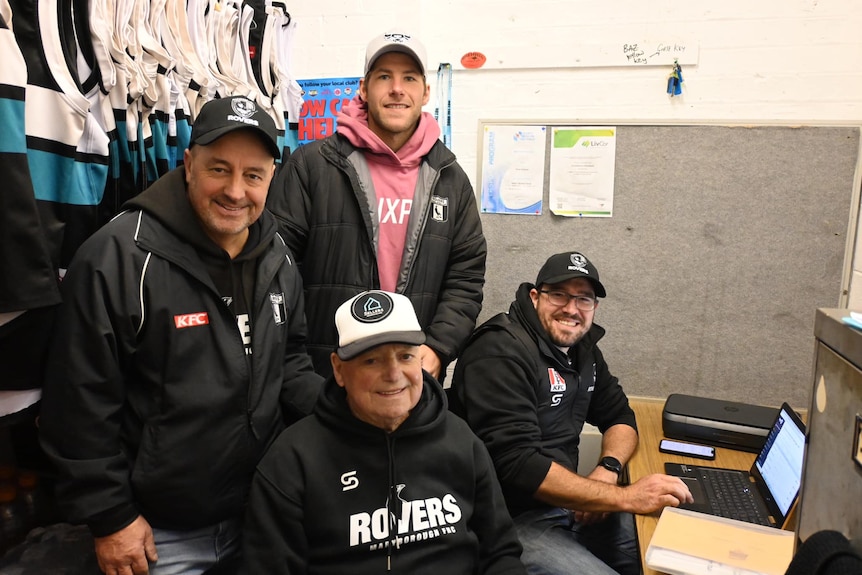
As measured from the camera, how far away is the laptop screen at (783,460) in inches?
57.1

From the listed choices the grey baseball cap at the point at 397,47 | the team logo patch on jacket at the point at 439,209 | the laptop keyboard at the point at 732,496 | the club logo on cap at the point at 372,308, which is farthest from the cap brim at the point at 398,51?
the laptop keyboard at the point at 732,496

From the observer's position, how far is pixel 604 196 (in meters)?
2.37

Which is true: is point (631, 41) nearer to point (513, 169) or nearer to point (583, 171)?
point (583, 171)

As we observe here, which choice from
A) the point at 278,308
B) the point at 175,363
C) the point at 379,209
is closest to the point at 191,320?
the point at 175,363

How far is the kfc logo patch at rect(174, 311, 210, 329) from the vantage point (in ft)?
4.27

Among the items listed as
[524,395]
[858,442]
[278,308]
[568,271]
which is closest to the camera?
[858,442]

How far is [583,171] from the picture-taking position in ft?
7.79

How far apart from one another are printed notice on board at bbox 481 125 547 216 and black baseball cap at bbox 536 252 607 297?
0.55 m

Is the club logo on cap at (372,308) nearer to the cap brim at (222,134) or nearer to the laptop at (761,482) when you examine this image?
the cap brim at (222,134)

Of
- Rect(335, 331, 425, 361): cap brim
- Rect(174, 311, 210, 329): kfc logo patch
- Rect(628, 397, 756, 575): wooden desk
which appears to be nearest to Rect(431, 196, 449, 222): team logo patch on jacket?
Rect(335, 331, 425, 361): cap brim

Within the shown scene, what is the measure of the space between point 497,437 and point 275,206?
0.95m

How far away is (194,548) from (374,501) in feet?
1.37

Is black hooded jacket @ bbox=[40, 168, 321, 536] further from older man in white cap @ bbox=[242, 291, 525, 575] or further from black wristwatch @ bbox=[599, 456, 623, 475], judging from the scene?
black wristwatch @ bbox=[599, 456, 623, 475]

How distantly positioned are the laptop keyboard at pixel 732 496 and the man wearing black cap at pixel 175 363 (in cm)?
113
